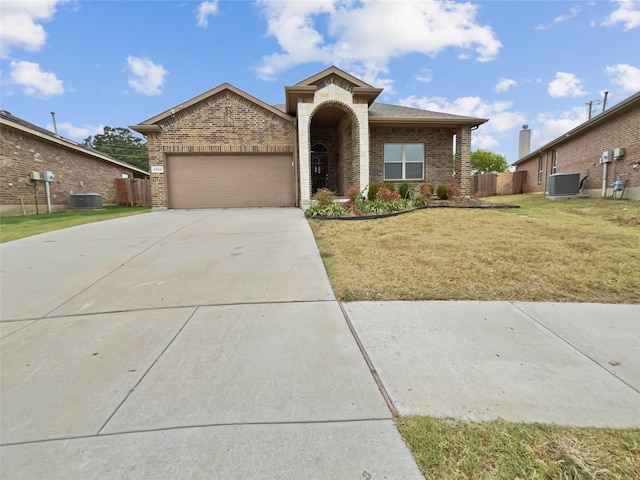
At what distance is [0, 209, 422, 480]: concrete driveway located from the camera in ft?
6.07

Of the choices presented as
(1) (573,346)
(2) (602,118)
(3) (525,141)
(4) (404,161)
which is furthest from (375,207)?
(3) (525,141)

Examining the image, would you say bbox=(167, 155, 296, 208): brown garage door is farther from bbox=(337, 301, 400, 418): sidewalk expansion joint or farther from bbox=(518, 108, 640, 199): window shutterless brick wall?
bbox=(518, 108, 640, 199): window shutterless brick wall

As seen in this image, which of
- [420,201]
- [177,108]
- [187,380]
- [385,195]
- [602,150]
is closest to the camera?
[187,380]

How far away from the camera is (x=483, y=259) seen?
5473 mm

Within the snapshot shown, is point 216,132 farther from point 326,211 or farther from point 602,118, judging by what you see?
point 602,118

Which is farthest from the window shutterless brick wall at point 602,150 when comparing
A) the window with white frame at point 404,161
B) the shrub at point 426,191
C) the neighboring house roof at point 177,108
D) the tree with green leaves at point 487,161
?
the tree with green leaves at point 487,161

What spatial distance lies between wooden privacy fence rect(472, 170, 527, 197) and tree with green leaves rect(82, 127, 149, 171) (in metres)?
52.2

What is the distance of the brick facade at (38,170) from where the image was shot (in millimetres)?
14539

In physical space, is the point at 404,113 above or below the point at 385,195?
above

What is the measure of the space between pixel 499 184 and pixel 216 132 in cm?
1939

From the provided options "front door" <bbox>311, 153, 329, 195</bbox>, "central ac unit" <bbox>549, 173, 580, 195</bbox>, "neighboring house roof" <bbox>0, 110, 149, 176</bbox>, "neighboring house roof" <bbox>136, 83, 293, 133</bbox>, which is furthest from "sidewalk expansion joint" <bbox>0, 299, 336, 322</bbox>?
"central ac unit" <bbox>549, 173, 580, 195</bbox>

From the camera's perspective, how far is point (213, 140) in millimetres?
13984

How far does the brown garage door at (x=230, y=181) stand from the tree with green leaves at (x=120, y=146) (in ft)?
158

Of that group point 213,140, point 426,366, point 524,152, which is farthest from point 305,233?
point 524,152
